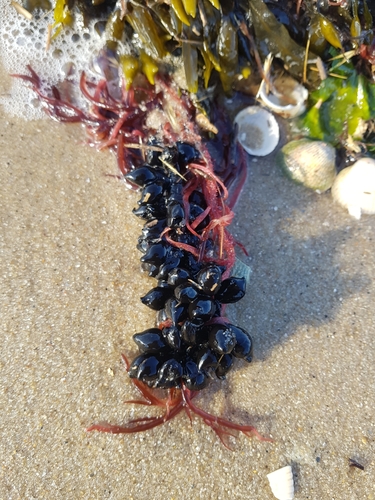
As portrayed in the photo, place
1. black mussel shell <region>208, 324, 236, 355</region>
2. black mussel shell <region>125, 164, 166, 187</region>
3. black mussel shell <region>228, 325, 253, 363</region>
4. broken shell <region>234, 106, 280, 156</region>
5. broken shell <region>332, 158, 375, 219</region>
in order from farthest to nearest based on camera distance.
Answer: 1. broken shell <region>234, 106, 280, 156</region>
2. broken shell <region>332, 158, 375, 219</region>
3. black mussel shell <region>125, 164, 166, 187</region>
4. black mussel shell <region>228, 325, 253, 363</region>
5. black mussel shell <region>208, 324, 236, 355</region>

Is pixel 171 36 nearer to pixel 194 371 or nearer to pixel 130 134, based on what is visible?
pixel 130 134

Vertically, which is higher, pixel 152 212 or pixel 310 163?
pixel 152 212

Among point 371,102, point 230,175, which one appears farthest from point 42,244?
point 371,102

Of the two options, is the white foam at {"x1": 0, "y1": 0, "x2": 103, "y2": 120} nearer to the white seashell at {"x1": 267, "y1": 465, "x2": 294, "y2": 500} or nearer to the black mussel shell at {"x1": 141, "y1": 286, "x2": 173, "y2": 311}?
the black mussel shell at {"x1": 141, "y1": 286, "x2": 173, "y2": 311}

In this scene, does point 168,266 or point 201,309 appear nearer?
point 201,309

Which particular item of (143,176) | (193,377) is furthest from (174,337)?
(143,176)

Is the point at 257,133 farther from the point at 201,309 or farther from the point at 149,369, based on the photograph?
the point at 149,369

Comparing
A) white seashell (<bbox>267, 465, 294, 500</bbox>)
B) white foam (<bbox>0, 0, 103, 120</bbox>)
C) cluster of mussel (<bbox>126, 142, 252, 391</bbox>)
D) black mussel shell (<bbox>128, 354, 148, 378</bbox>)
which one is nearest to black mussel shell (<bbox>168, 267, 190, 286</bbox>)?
cluster of mussel (<bbox>126, 142, 252, 391</bbox>)
